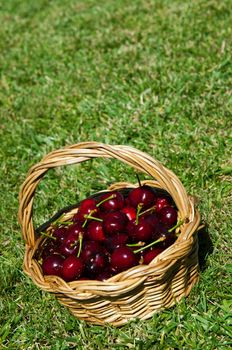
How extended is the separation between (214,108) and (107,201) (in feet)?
5.28

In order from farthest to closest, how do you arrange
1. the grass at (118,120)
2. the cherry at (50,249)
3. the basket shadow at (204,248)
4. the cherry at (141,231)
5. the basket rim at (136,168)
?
the basket shadow at (204,248) → the cherry at (50,249) → the grass at (118,120) → the cherry at (141,231) → the basket rim at (136,168)

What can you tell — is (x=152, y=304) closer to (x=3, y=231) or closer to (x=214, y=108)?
(x=3, y=231)

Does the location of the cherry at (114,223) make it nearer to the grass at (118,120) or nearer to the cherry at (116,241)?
the cherry at (116,241)

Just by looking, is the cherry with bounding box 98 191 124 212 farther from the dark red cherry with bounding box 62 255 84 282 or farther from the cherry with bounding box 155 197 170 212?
the dark red cherry with bounding box 62 255 84 282

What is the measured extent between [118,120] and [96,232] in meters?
1.70

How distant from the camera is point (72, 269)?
257cm

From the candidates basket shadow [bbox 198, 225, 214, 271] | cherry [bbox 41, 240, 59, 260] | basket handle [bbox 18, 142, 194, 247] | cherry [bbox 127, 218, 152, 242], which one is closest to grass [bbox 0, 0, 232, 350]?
basket shadow [bbox 198, 225, 214, 271]

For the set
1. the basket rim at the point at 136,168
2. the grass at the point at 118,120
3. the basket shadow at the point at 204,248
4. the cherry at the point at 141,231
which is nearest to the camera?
the basket rim at the point at 136,168

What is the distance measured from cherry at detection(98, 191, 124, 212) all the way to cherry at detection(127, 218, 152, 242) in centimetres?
21

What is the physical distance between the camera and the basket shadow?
293 cm

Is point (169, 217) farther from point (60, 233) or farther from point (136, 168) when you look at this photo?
point (60, 233)

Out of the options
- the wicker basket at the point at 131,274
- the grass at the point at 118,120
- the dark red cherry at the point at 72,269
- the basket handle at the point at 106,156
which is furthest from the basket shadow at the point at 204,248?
the dark red cherry at the point at 72,269

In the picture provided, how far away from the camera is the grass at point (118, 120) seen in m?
2.71

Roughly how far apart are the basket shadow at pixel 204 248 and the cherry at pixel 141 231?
0.45 metres
